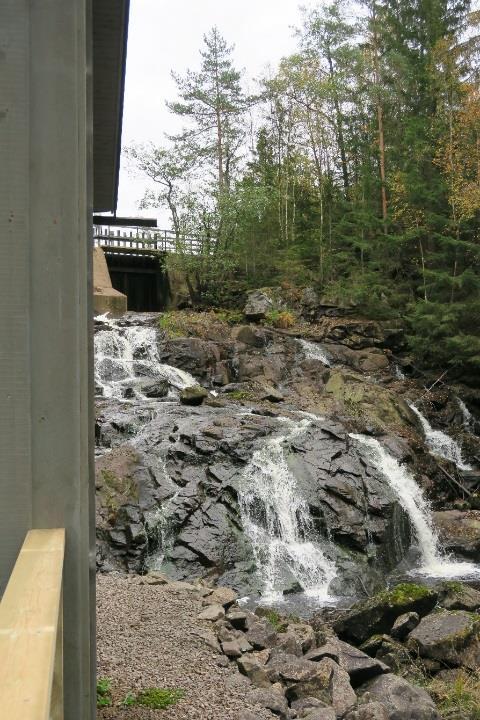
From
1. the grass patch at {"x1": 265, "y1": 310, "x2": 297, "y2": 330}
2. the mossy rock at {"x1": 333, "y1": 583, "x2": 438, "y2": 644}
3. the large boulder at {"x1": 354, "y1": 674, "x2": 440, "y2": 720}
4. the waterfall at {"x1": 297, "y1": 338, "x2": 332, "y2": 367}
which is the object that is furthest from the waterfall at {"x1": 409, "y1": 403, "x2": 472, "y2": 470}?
the large boulder at {"x1": 354, "y1": 674, "x2": 440, "y2": 720}

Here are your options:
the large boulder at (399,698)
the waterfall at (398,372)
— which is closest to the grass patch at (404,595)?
the large boulder at (399,698)

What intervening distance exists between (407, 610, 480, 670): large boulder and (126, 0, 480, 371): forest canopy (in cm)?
1055

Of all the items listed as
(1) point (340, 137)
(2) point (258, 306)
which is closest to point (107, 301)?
(2) point (258, 306)

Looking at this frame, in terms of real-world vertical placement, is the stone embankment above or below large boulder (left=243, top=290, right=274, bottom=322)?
below

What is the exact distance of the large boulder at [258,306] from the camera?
19.8 m

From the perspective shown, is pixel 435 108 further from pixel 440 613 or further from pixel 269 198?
pixel 440 613

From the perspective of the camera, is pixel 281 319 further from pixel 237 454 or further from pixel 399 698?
pixel 399 698

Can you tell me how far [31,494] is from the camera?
6.25ft

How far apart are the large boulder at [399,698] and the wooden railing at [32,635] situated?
3569mm

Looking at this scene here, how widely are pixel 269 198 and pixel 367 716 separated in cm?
1991

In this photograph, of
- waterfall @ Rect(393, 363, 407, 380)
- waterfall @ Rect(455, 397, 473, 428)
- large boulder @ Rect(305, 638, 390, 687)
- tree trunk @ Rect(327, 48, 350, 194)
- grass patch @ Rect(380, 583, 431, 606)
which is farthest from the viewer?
tree trunk @ Rect(327, 48, 350, 194)

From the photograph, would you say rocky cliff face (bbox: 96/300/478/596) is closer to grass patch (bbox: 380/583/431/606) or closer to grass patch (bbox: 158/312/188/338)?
grass patch (bbox: 158/312/188/338)

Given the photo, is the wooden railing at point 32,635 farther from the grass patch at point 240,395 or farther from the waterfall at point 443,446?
the waterfall at point 443,446

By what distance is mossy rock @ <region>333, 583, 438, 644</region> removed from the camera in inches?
265
